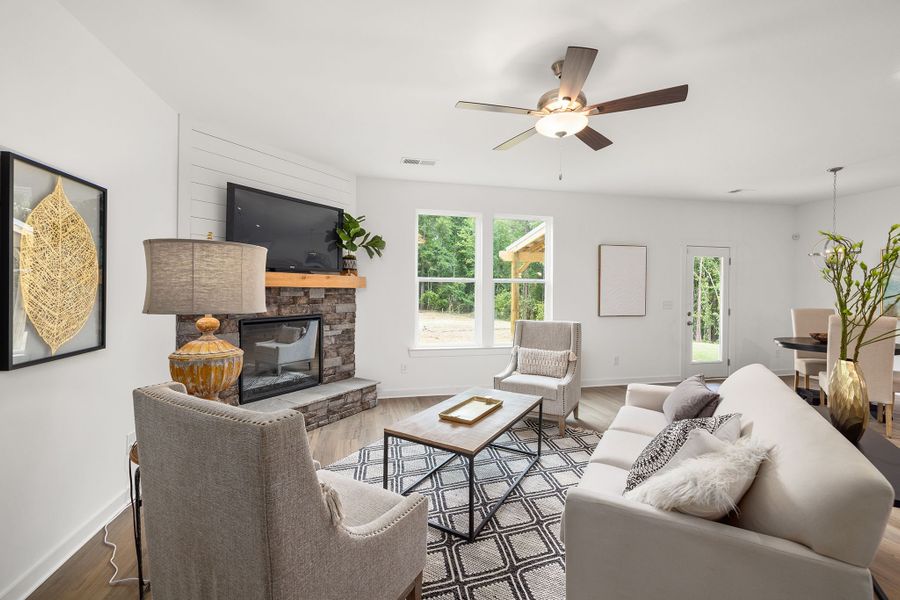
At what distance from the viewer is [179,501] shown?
1064 millimetres

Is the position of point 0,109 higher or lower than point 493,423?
higher

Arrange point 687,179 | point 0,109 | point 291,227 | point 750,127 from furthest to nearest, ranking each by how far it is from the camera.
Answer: point 687,179 → point 291,227 → point 750,127 → point 0,109

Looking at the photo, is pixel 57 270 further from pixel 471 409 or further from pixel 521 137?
pixel 521 137

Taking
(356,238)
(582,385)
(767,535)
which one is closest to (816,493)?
(767,535)

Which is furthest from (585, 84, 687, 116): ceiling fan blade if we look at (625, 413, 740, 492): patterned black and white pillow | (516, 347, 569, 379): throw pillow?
(516, 347, 569, 379): throw pillow

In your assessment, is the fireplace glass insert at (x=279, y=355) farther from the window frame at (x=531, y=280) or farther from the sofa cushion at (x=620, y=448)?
the sofa cushion at (x=620, y=448)

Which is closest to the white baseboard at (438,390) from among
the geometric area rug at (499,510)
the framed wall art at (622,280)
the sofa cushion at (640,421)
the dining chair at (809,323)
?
the framed wall art at (622,280)

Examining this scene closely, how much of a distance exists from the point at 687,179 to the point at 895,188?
255 cm

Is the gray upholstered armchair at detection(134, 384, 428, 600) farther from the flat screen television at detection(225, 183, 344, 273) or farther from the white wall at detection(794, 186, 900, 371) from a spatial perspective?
the white wall at detection(794, 186, 900, 371)

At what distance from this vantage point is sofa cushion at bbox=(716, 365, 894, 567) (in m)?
1.00

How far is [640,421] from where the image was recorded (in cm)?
248

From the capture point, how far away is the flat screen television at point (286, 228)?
10.7 ft

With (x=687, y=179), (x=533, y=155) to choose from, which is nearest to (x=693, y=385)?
(x=533, y=155)

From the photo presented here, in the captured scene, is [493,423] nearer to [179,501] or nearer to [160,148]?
[179,501]
